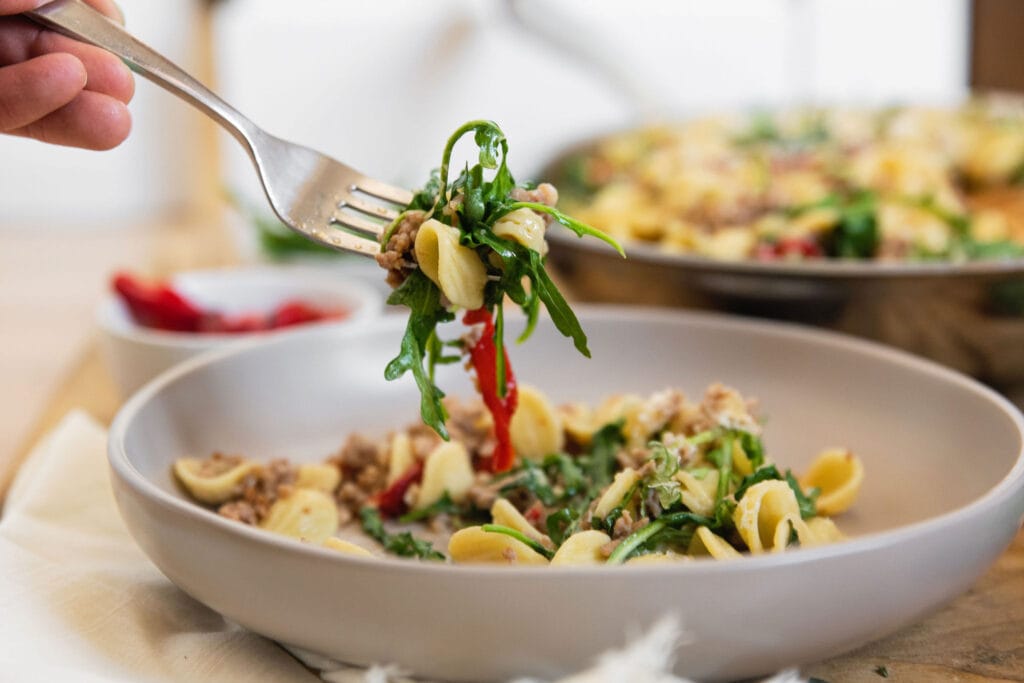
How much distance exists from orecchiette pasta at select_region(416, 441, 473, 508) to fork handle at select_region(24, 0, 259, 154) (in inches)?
17.1

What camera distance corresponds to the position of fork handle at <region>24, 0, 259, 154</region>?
1.20 m

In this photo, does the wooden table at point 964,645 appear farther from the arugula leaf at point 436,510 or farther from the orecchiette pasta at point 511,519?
the arugula leaf at point 436,510

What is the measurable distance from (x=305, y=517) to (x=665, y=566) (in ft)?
1.78

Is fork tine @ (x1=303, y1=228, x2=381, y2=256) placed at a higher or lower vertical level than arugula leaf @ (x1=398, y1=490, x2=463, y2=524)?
higher

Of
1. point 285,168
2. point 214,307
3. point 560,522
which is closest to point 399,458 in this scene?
point 560,522

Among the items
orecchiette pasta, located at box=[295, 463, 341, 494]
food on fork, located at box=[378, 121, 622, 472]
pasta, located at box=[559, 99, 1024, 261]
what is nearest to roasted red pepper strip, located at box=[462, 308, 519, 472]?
food on fork, located at box=[378, 121, 622, 472]

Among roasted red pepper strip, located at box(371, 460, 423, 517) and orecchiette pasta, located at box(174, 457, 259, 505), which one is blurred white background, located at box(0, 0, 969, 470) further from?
roasted red pepper strip, located at box(371, 460, 423, 517)

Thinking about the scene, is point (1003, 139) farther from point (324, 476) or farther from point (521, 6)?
point (324, 476)

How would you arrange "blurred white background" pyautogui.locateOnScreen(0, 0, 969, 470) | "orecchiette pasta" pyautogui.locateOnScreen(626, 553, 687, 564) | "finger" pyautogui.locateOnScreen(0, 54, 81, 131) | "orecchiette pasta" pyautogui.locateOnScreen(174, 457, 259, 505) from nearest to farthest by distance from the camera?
"orecchiette pasta" pyautogui.locateOnScreen(626, 553, 687, 564), "finger" pyautogui.locateOnScreen(0, 54, 81, 131), "orecchiette pasta" pyautogui.locateOnScreen(174, 457, 259, 505), "blurred white background" pyautogui.locateOnScreen(0, 0, 969, 470)

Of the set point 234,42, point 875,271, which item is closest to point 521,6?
point 234,42

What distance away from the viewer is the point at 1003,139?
8.89 feet

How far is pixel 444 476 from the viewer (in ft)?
4.34

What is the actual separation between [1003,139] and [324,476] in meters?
2.06

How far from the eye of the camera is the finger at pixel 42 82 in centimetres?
120
